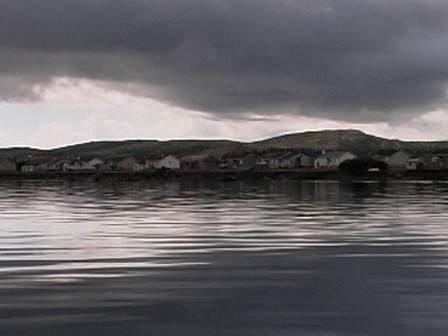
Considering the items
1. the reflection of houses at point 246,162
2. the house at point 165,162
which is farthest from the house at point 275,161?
the house at point 165,162

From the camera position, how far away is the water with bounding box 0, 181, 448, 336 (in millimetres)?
9844

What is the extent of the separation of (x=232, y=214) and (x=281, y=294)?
2075 cm

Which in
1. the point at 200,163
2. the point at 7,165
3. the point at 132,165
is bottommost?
the point at 132,165

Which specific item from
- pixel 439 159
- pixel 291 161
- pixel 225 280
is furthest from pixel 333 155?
pixel 225 280

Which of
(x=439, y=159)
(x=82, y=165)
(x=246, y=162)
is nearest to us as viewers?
(x=439, y=159)

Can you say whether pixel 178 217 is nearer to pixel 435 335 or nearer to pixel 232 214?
pixel 232 214

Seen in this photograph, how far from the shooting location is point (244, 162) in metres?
164

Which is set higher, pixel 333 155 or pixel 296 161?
pixel 333 155

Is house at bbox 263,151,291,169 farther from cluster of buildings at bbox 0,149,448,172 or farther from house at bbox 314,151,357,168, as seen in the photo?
house at bbox 314,151,357,168

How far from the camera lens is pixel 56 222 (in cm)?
2848

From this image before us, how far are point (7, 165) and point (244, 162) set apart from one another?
7453 centimetres

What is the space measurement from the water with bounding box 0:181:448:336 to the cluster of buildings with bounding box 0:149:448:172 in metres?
131

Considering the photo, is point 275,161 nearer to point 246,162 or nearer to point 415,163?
point 246,162

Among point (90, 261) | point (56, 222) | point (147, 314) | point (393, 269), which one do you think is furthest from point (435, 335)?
point (56, 222)
